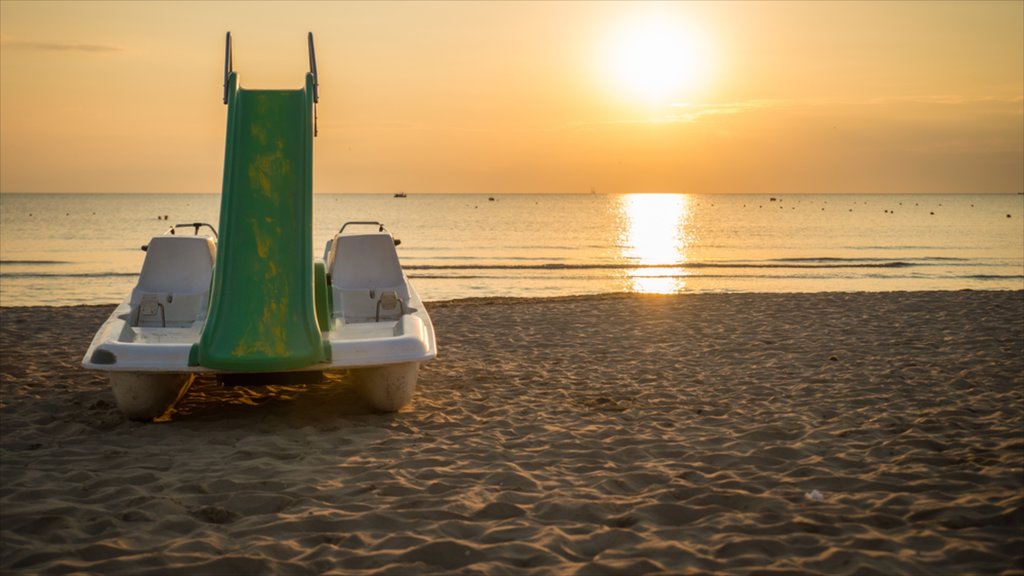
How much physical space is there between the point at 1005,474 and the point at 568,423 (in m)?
3.18

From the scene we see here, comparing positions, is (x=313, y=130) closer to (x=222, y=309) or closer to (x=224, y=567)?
(x=222, y=309)

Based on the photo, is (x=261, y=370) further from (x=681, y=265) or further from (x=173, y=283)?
(x=681, y=265)

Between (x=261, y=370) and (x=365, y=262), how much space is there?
327cm

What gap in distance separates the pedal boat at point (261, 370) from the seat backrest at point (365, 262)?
1cm

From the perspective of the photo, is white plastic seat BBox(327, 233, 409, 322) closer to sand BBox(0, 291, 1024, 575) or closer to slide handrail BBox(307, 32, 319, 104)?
sand BBox(0, 291, 1024, 575)

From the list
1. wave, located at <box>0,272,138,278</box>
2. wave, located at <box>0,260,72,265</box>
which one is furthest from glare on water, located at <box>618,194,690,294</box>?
wave, located at <box>0,260,72,265</box>

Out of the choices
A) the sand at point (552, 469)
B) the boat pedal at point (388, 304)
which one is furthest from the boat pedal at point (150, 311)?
the boat pedal at point (388, 304)

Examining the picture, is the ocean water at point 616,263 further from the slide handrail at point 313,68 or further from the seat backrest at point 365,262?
the slide handrail at point 313,68

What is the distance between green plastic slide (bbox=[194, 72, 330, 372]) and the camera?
644cm

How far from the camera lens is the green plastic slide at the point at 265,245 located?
6.44 meters

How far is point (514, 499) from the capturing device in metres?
5.04

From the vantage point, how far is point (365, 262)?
950 centimetres

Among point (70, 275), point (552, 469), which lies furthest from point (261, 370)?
point (70, 275)

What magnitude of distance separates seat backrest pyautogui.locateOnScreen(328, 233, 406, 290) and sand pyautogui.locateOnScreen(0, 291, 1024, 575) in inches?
50.5
